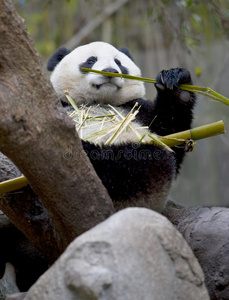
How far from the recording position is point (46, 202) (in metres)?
1.93

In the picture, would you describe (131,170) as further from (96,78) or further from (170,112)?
(96,78)

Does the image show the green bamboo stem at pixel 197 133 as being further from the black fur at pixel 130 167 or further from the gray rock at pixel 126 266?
the gray rock at pixel 126 266

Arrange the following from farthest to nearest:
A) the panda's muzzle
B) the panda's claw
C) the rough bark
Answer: the panda's muzzle → the panda's claw → the rough bark

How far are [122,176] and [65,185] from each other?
1.46ft

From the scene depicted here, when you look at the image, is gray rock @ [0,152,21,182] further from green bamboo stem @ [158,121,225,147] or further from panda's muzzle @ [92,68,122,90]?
green bamboo stem @ [158,121,225,147]

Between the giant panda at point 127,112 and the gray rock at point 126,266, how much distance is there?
63 centimetres

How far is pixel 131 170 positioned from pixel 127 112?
0.99 metres

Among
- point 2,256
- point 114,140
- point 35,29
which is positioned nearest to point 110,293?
point 114,140

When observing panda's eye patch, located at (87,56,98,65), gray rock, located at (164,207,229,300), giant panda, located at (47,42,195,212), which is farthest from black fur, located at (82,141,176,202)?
panda's eye patch, located at (87,56,98,65)

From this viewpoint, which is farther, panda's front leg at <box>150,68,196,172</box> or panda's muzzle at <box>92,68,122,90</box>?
panda's muzzle at <box>92,68,122,90</box>

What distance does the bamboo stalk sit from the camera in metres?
2.13

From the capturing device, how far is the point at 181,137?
2311 millimetres

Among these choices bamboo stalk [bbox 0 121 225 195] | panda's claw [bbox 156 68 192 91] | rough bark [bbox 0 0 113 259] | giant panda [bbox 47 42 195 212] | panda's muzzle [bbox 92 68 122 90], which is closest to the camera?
rough bark [bbox 0 0 113 259]

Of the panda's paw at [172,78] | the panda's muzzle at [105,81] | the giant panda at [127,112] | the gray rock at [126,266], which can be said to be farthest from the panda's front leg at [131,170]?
the panda's muzzle at [105,81]
